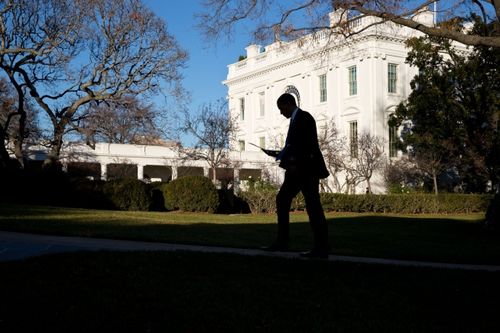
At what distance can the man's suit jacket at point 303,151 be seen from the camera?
246 inches

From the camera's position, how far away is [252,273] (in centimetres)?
502

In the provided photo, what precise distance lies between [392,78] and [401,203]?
54.5 ft

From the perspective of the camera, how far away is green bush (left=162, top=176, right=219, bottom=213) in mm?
22156

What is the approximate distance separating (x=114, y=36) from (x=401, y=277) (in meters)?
24.6

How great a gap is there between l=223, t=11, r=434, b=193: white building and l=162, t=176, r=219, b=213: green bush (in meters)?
16.2

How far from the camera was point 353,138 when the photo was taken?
41.3m

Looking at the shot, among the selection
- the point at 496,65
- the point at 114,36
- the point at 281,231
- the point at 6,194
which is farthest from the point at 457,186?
the point at 281,231

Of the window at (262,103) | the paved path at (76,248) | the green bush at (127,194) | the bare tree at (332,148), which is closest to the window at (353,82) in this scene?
the bare tree at (332,148)

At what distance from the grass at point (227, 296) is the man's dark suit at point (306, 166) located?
2.47 feet

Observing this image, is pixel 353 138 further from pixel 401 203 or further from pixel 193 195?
pixel 193 195

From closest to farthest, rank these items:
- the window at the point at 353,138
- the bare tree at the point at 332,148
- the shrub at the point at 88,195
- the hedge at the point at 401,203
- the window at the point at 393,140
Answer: the shrub at the point at 88,195 → the hedge at the point at 401,203 → the bare tree at the point at 332,148 → the window at the point at 353,138 → the window at the point at 393,140

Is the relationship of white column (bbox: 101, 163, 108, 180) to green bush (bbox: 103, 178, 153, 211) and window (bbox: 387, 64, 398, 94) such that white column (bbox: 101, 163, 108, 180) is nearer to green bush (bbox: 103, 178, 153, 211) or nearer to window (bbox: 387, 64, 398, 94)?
green bush (bbox: 103, 178, 153, 211)

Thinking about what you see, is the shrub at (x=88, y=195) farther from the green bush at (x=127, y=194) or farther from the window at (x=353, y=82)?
the window at (x=353, y=82)

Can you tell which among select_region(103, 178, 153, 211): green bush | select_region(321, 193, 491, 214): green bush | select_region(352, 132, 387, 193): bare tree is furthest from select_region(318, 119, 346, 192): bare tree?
select_region(103, 178, 153, 211): green bush
